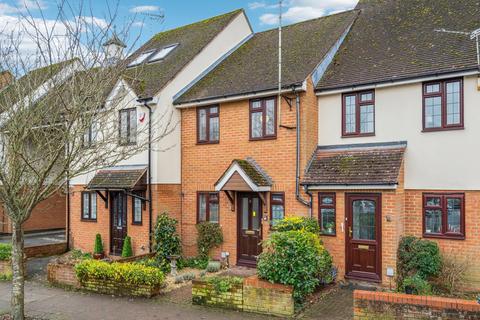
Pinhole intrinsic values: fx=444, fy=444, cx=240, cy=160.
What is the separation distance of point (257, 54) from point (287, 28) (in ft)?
7.01

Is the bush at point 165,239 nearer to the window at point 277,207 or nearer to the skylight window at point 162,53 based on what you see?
the window at point 277,207

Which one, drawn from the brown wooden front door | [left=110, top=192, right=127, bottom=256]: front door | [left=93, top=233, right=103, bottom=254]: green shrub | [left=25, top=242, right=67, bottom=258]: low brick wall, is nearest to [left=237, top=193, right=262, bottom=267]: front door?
the brown wooden front door

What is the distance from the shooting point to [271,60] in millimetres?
14945

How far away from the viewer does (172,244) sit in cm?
1347

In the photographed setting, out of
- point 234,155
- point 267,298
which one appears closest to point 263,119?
point 234,155

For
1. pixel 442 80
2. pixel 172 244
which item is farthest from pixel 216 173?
pixel 442 80

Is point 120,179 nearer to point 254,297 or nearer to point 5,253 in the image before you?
point 5,253

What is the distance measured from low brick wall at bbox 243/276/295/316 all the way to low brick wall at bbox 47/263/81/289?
15.8ft

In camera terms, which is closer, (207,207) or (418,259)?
(418,259)

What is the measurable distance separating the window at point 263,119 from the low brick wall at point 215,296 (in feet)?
16.4

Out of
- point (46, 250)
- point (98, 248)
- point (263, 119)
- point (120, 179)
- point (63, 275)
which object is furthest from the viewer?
point (46, 250)

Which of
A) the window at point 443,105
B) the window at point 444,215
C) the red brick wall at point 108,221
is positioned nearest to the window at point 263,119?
the red brick wall at point 108,221

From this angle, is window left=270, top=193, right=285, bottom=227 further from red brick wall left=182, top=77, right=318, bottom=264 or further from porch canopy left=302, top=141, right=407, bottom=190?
porch canopy left=302, top=141, right=407, bottom=190

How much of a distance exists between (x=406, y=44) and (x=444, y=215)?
5.10 m
